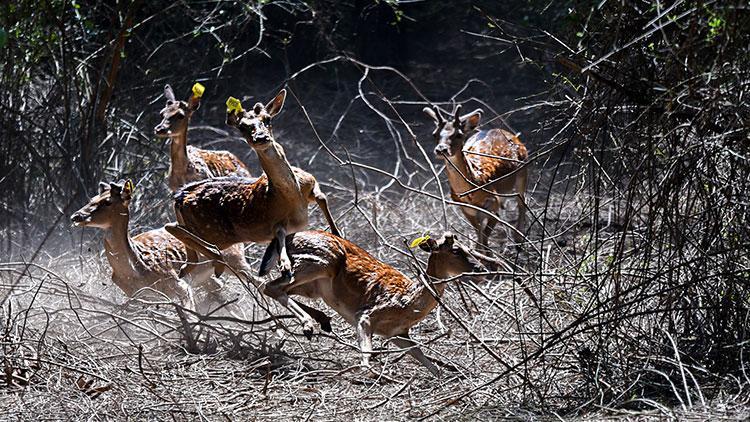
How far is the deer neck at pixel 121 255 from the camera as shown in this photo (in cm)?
880

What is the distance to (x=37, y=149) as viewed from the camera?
11148 mm

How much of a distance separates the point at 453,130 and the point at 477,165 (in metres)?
0.57

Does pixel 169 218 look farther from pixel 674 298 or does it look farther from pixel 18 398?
pixel 674 298

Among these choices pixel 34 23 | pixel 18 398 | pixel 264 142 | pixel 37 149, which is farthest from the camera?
pixel 37 149

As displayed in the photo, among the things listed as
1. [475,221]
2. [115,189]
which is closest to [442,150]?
[475,221]

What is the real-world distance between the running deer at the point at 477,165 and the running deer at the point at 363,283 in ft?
7.00

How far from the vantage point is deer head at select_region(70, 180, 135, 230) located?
8.87 m

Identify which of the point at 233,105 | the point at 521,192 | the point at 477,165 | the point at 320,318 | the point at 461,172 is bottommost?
the point at 521,192

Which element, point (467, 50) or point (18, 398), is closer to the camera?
point (18, 398)

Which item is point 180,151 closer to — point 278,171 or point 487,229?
point 278,171

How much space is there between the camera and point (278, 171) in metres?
8.02

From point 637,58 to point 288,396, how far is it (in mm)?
2777

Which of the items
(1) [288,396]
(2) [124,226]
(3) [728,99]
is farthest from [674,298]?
(2) [124,226]

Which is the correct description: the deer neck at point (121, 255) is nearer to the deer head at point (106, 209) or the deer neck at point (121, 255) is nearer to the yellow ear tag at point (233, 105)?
the deer head at point (106, 209)
